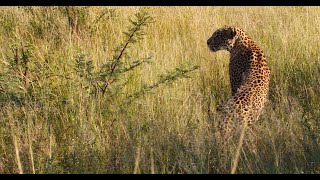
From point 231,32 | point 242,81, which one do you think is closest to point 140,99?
point 242,81

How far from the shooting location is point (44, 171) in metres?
3.91

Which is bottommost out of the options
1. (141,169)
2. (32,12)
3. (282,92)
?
(141,169)

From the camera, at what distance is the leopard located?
4562 millimetres

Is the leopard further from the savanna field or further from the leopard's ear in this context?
the savanna field

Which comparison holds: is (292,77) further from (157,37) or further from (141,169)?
(141,169)

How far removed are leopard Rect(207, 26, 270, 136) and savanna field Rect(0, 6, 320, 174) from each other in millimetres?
121

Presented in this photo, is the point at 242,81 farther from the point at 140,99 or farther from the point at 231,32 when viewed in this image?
the point at 140,99

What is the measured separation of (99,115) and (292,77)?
2.15 meters

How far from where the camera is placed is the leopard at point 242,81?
4.56 m

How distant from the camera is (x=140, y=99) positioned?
512 centimetres

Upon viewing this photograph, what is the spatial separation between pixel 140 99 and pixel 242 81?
0.88m

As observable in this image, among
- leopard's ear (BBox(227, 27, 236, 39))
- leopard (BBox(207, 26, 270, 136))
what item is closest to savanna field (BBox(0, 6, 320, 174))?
leopard (BBox(207, 26, 270, 136))

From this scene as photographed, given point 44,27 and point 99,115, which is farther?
point 44,27

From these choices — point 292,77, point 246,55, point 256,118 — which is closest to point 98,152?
point 256,118
